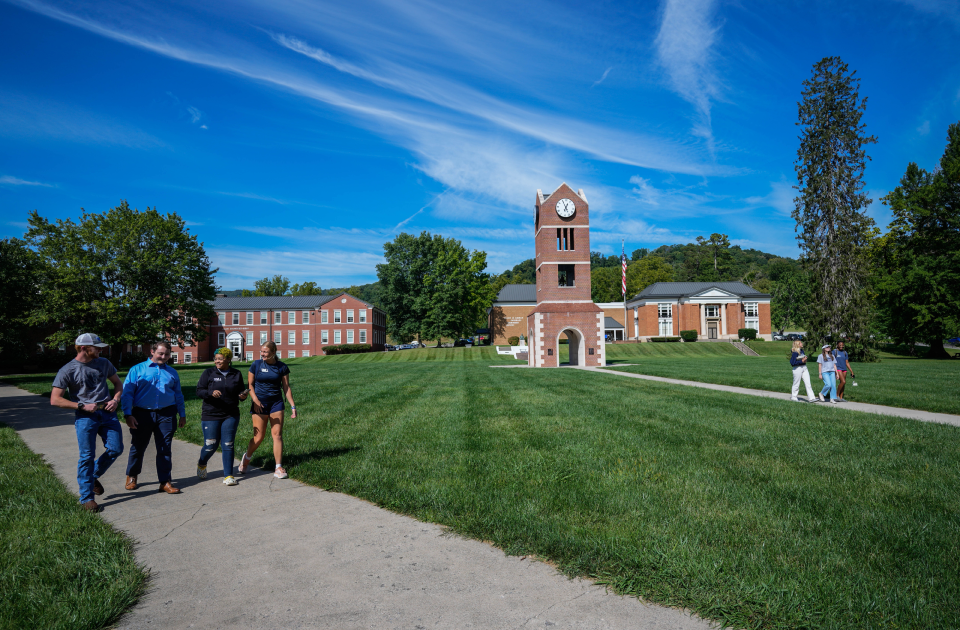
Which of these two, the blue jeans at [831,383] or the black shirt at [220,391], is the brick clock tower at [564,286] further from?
the black shirt at [220,391]

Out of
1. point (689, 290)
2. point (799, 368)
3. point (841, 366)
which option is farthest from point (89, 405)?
point (689, 290)

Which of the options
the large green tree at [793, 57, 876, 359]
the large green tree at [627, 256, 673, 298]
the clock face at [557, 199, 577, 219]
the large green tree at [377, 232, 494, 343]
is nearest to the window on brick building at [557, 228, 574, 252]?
the clock face at [557, 199, 577, 219]

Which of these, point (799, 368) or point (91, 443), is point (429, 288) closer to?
point (799, 368)

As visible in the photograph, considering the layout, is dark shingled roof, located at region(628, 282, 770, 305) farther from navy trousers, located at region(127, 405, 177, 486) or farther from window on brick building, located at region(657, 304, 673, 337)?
navy trousers, located at region(127, 405, 177, 486)

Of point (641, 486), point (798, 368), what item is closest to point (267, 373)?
point (641, 486)

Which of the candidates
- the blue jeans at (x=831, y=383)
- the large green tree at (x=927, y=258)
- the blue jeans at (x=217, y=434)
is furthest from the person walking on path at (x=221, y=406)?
the large green tree at (x=927, y=258)

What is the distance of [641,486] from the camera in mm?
6078

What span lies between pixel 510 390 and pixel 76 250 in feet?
129

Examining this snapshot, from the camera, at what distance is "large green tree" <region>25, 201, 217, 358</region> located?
1501 inches

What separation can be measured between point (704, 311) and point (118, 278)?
69320 mm

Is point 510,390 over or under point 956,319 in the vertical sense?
under

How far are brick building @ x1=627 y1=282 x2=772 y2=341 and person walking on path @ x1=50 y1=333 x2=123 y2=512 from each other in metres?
72.7

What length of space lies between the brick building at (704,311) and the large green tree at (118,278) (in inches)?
2242

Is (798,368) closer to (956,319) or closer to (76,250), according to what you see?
(956,319)
